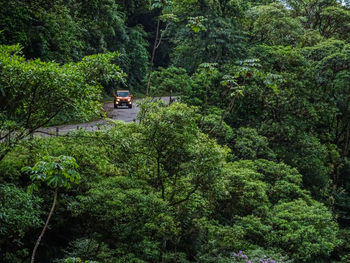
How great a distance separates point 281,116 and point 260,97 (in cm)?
171

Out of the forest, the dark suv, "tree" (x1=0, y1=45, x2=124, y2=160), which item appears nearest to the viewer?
"tree" (x1=0, y1=45, x2=124, y2=160)

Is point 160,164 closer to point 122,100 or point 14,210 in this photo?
point 14,210

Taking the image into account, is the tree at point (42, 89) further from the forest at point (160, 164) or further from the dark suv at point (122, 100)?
the dark suv at point (122, 100)

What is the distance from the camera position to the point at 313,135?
2059cm

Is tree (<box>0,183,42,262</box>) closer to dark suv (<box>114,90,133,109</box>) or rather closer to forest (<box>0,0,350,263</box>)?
forest (<box>0,0,350,263</box>)

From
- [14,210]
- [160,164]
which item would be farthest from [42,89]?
[160,164]

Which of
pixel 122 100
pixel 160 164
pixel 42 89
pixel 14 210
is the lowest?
pixel 14 210

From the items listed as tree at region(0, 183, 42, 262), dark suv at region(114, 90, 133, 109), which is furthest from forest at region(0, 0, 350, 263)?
dark suv at region(114, 90, 133, 109)

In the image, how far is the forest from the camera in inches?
325

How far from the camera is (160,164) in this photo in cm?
1030

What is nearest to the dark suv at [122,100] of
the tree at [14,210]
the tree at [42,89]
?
the tree at [42,89]

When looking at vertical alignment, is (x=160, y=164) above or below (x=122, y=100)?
below

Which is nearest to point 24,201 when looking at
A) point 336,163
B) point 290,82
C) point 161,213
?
point 161,213

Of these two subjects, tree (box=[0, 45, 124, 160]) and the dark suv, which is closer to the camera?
tree (box=[0, 45, 124, 160])
